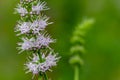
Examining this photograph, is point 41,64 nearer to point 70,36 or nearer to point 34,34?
point 34,34

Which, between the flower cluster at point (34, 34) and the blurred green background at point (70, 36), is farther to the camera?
the blurred green background at point (70, 36)

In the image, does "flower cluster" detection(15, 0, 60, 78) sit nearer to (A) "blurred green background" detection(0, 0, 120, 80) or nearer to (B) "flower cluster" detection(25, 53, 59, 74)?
(B) "flower cluster" detection(25, 53, 59, 74)

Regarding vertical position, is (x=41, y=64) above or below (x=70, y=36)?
below

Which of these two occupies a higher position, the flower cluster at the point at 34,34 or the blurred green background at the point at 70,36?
the blurred green background at the point at 70,36

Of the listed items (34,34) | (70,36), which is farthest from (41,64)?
(70,36)

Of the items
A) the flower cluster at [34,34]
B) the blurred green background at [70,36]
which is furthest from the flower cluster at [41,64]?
the blurred green background at [70,36]

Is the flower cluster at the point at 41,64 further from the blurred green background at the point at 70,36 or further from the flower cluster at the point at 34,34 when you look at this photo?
the blurred green background at the point at 70,36

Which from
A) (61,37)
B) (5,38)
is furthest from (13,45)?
(61,37)

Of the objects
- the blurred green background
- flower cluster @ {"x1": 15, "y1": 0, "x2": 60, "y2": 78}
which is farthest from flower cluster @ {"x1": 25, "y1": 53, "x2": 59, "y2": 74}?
the blurred green background
